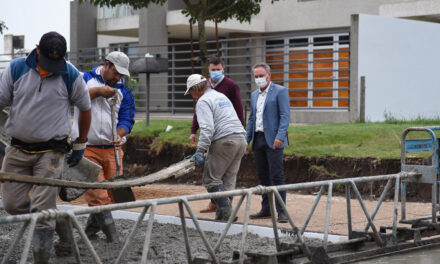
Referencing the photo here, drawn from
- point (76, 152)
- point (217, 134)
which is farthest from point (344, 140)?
point (76, 152)

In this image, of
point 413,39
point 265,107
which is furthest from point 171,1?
point 265,107

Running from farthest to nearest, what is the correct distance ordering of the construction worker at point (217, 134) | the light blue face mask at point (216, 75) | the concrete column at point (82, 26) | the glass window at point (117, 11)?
the concrete column at point (82, 26) → the glass window at point (117, 11) → the light blue face mask at point (216, 75) → the construction worker at point (217, 134)

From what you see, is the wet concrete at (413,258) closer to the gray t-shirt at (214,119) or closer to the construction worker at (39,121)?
the gray t-shirt at (214,119)

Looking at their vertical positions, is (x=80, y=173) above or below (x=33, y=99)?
below

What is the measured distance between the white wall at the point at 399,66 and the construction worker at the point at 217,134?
983 centimetres

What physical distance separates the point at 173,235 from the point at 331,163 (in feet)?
17.3

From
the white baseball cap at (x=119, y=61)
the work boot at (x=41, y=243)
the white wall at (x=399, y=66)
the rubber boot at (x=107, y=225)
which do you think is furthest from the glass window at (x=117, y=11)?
the work boot at (x=41, y=243)

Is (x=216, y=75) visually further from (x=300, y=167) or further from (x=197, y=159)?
(x=300, y=167)

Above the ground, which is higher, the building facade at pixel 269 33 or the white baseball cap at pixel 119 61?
the building facade at pixel 269 33

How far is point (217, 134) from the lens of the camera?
355 inches

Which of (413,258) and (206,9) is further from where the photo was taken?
(206,9)

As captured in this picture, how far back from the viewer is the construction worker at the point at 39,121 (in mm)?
5977

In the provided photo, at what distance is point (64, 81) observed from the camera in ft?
20.2

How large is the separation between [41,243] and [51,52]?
1568 mm
